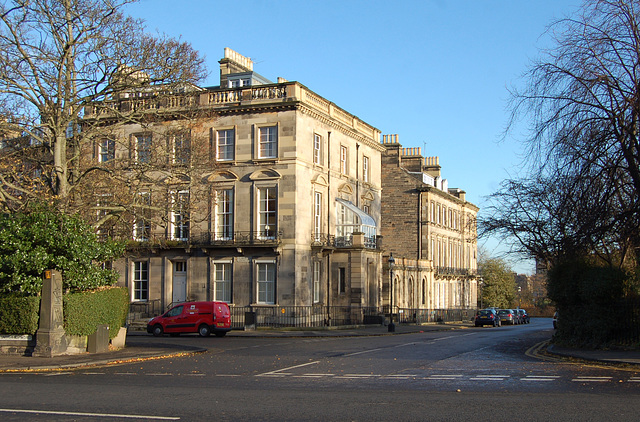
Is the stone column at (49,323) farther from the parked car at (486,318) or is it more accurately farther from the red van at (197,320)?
the parked car at (486,318)

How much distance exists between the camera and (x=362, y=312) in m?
43.8

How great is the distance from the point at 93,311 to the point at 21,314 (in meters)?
2.19

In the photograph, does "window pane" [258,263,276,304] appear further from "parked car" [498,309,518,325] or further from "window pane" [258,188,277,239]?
"parked car" [498,309,518,325]

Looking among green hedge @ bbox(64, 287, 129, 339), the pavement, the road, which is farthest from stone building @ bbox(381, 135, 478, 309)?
the road

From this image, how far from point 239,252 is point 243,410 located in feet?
97.7

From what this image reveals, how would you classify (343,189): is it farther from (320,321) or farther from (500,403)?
(500,403)

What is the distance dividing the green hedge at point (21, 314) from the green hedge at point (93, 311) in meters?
0.90

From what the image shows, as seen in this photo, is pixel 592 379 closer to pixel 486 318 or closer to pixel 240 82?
pixel 240 82

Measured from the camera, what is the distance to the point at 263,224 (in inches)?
1606

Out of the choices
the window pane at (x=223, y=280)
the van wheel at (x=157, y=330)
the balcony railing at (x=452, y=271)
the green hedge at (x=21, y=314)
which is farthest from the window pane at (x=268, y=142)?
the balcony railing at (x=452, y=271)

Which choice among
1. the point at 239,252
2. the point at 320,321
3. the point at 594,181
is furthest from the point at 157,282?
the point at 594,181

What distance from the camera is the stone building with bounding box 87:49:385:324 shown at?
132 ft

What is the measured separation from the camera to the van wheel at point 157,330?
3488 centimetres

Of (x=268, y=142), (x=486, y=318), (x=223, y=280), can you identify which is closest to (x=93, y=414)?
(x=223, y=280)
